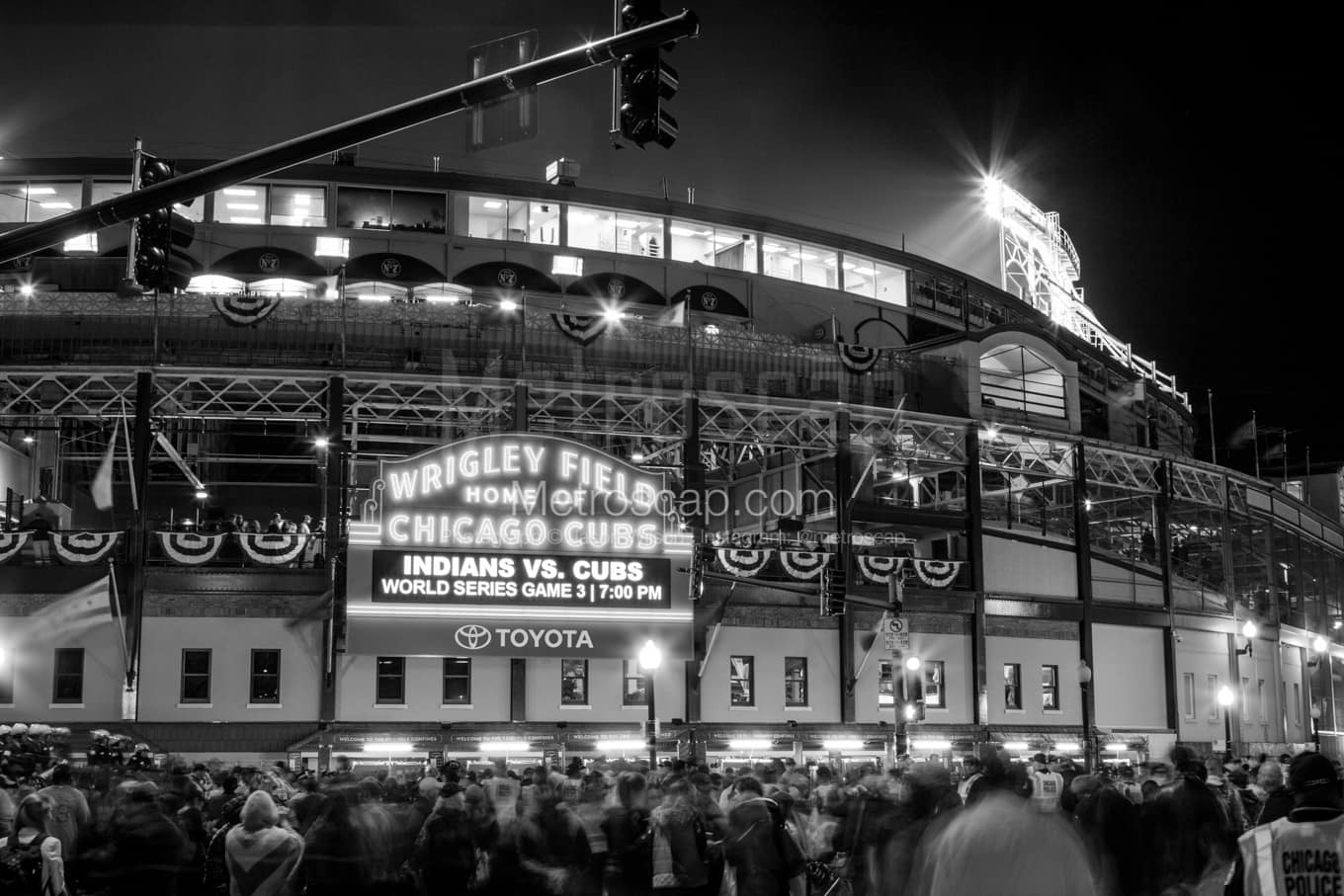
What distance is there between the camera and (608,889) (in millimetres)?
12641

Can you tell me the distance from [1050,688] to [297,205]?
32430mm

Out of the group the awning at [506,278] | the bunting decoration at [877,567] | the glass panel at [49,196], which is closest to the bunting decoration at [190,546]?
the awning at [506,278]

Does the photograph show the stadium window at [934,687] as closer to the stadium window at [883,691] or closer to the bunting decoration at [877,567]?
the stadium window at [883,691]

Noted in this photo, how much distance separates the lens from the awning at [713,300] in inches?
2176

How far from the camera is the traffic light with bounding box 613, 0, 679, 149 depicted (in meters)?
12.2

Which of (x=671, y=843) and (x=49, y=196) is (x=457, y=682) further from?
(x=671, y=843)

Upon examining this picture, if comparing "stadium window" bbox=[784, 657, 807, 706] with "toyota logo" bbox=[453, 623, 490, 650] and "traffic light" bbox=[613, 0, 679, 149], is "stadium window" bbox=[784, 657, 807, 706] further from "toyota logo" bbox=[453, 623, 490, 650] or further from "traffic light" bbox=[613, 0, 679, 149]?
"traffic light" bbox=[613, 0, 679, 149]

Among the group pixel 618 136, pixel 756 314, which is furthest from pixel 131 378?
pixel 618 136

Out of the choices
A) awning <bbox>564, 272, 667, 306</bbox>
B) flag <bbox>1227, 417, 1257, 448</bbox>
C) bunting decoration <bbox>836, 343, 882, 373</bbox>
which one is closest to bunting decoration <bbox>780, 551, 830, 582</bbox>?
bunting decoration <bbox>836, 343, 882, 373</bbox>

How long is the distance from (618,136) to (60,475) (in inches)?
1750

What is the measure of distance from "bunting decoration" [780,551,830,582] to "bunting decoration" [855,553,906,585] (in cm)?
160

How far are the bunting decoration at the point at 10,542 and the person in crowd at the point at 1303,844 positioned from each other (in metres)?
34.5

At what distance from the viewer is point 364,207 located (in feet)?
175

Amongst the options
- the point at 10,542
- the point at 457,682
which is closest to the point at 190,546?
the point at 10,542
